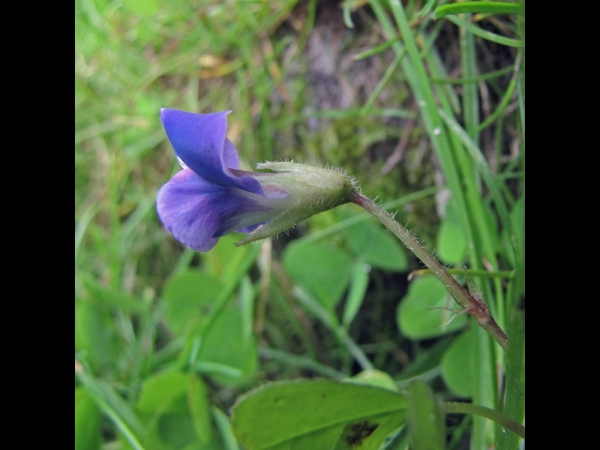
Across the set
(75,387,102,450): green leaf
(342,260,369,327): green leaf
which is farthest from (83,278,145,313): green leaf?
(342,260,369,327): green leaf

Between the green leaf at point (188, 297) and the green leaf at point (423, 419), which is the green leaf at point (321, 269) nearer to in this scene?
the green leaf at point (188, 297)

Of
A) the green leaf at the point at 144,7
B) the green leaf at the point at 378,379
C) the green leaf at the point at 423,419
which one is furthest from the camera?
the green leaf at the point at 144,7

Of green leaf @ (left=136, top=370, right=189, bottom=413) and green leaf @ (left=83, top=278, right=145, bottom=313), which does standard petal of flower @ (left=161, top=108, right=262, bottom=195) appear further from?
green leaf @ (left=83, top=278, right=145, bottom=313)

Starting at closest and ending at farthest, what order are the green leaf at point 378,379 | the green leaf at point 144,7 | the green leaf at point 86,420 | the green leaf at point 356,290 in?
the green leaf at point 378,379 < the green leaf at point 86,420 < the green leaf at point 356,290 < the green leaf at point 144,7

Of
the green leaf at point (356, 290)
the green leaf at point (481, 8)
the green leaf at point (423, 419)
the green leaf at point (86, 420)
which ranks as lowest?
the green leaf at point (86, 420)

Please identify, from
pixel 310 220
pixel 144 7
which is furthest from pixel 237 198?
pixel 144 7

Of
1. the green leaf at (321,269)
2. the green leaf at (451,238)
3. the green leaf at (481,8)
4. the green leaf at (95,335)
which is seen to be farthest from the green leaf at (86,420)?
the green leaf at (481,8)
